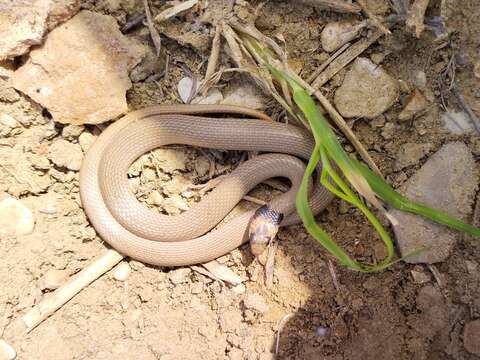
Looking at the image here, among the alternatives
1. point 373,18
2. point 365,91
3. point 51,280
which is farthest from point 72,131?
point 373,18

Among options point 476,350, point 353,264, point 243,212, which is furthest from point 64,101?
point 476,350

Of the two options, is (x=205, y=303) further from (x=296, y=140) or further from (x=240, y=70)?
(x=240, y=70)

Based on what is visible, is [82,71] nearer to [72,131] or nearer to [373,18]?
[72,131]

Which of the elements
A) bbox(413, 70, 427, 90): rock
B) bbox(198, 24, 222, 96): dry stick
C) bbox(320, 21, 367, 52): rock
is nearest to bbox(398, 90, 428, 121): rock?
bbox(413, 70, 427, 90): rock

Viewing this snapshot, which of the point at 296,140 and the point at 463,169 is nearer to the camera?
the point at 463,169

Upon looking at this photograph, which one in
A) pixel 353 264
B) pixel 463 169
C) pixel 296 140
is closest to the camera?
pixel 353 264

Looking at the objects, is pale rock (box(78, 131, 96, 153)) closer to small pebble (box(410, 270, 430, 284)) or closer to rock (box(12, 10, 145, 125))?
rock (box(12, 10, 145, 125))
